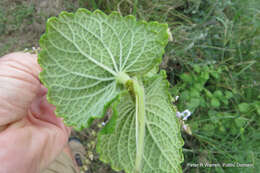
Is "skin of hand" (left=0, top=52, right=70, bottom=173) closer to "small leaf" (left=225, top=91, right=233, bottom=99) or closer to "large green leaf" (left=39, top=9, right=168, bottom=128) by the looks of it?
"large green leaf" (left=39, top=9, right=168, bottom=128)

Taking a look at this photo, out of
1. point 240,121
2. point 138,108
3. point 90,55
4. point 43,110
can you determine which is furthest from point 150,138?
point 240,121

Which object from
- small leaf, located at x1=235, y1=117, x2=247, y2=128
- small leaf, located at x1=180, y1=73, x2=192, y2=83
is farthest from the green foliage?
small leaf, located at x1=235, y1=117, x2=247, y2=128

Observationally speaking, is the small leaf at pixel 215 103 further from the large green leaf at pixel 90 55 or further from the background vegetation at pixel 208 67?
the large green leaf at pixel 90 55

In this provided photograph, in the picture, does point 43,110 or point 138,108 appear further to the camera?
point 43,110

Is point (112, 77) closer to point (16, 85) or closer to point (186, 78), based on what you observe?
point (16, 85)

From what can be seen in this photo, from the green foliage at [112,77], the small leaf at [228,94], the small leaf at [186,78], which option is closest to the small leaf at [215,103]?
the small leaf at [228,94]
